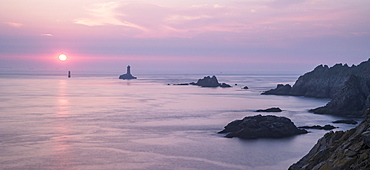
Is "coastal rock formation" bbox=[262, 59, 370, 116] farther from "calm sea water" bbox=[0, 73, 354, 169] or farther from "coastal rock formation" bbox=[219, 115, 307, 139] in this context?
"coastal rock formation" bbox=[219, 115, 307, 139]

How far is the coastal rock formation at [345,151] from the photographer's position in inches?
598

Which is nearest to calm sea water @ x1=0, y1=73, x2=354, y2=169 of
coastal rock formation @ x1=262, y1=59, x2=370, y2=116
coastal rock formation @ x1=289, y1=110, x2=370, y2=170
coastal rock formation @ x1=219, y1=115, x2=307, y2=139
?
coastal rock formation @ x1=219, y1=115, x2=307, y2=139

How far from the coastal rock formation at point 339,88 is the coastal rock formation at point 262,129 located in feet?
81.1

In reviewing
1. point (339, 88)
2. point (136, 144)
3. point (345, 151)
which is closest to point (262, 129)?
point (136, 144)

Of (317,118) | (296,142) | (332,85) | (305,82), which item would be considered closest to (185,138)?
(296,142)

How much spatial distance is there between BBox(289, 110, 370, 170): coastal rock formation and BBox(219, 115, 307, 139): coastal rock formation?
2806 cm

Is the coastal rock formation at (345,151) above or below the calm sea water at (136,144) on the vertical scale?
above

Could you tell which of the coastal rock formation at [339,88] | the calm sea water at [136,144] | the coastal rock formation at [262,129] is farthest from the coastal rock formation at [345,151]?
the coastal rock formation at [339,88]

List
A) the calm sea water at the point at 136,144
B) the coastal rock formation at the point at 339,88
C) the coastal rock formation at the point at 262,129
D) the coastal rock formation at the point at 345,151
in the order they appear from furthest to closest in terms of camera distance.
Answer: the coastal rock formation at the point at 339,88
the coastal rock formation at the point at 262,129
the calm sea water at the point at 136,144
the coastal rock formation at the point at 345,151

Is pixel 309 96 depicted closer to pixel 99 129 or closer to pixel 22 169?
pixel 99 129

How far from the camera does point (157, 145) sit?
148ft

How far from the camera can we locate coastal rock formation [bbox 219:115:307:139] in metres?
50.2

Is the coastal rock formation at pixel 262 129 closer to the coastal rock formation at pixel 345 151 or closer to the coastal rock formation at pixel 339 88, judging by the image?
the coastal rock formation at pixel 339 88

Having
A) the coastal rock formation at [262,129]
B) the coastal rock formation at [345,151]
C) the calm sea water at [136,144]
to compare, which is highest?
the coastal rock formation at [345,151]
